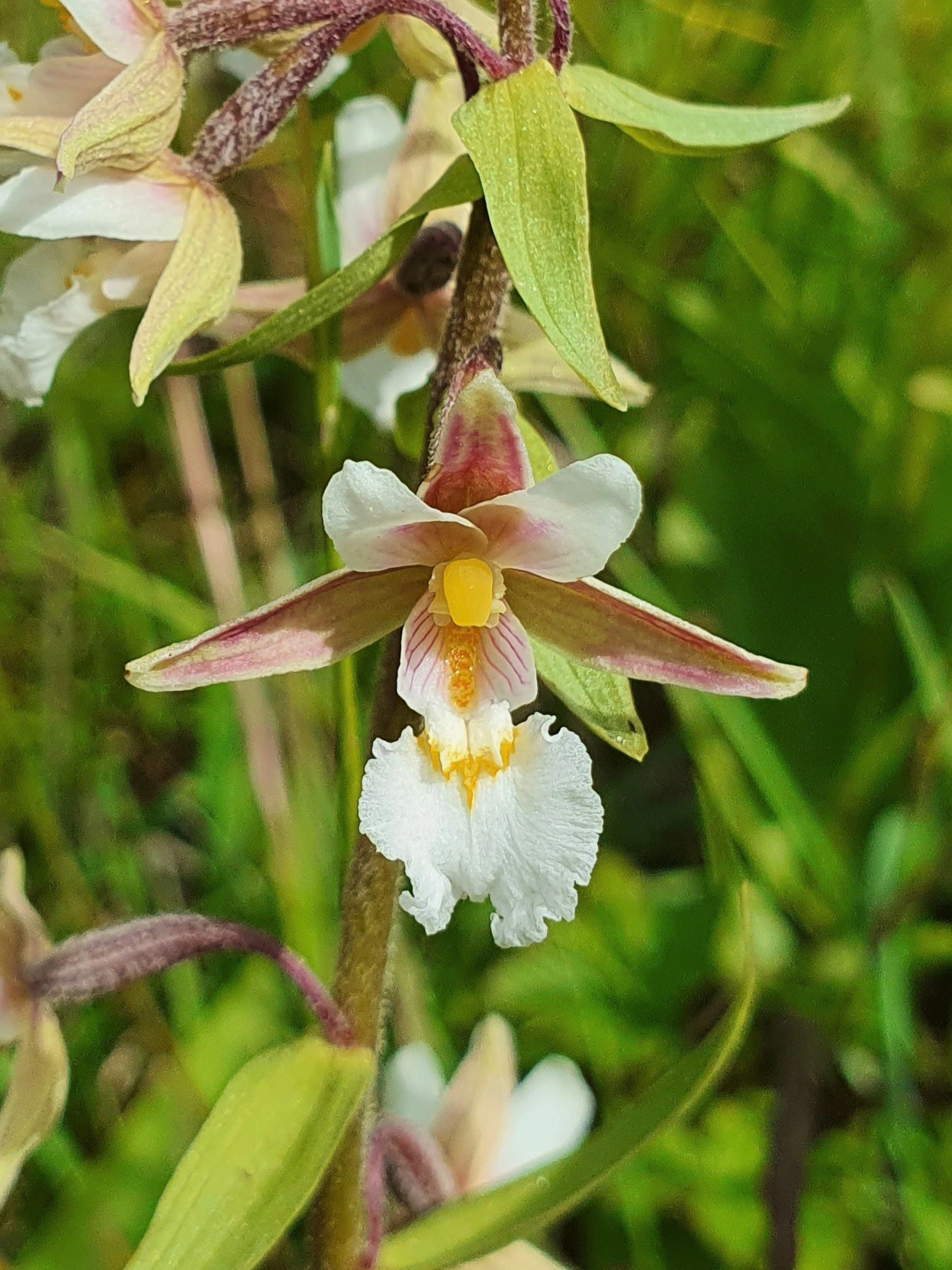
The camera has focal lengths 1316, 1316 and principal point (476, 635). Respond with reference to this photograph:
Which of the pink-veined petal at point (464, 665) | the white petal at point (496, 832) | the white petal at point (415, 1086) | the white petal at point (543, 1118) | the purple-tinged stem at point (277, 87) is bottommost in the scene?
the white petal at point (543, 1118)

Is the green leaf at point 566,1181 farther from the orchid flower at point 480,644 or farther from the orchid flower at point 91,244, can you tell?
the orchid flower at point 91,244

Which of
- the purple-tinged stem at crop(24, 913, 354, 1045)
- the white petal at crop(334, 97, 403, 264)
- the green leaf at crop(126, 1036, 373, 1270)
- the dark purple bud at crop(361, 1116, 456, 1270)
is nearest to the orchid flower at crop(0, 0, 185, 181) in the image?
the white petal at crop(334, 97, 403, 264)

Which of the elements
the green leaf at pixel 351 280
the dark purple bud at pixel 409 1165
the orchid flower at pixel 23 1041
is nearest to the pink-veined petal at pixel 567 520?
the green leaf at pixel 351 280

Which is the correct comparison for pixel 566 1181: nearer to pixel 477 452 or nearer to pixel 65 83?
pixel 477 452

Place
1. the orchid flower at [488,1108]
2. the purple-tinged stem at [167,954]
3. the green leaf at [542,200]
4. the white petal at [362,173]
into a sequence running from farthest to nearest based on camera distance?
the orchid flower at [488,1108], the white petal at [362,173], the purple-tinged stem at [167,954], the green leaf at [542,200]

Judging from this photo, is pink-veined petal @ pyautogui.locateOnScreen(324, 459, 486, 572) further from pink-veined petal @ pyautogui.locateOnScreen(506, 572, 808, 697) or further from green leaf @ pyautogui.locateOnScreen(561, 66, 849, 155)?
green leaf @ pyautogui.locateOnScreen(561, 66, 849, 155)

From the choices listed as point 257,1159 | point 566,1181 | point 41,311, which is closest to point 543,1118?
point 566,1181
